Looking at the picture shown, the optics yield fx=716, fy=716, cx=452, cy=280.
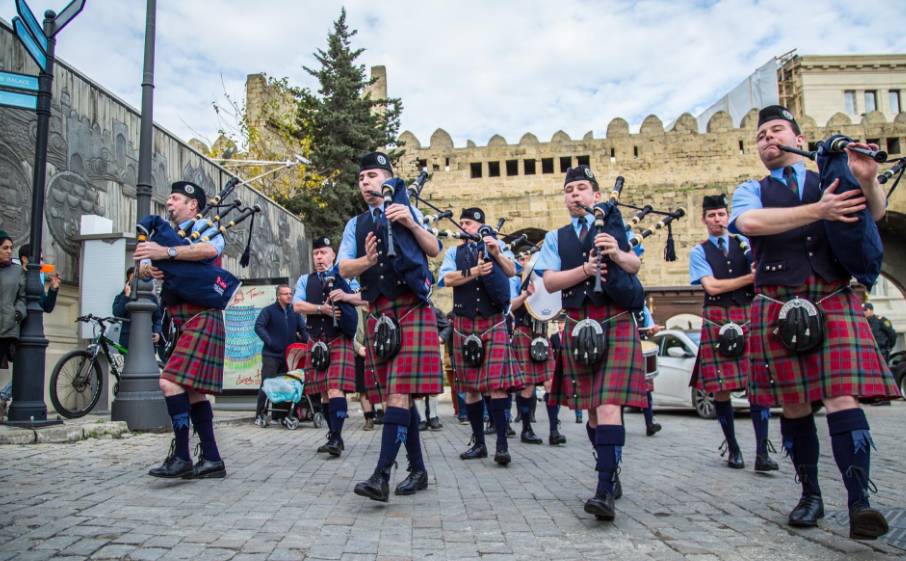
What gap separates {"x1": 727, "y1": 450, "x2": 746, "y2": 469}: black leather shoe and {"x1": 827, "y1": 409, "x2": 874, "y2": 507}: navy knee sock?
99.5 inches

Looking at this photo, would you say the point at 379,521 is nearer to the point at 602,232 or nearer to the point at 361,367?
the point at 602,232

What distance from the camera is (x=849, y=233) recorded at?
10.7 ft

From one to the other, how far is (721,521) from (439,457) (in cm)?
331

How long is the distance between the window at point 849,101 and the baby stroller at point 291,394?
4730 cm

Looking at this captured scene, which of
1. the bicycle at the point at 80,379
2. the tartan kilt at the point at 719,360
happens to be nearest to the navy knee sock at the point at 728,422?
the tartan kilt at the point at 719,360

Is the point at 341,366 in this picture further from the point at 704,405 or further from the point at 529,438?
the point at 704,405

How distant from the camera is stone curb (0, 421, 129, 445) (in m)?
6.14

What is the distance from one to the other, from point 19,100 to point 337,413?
4.27 metres

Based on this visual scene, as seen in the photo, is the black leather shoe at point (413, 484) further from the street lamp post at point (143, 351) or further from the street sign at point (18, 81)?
the street sign at point (18, 81)

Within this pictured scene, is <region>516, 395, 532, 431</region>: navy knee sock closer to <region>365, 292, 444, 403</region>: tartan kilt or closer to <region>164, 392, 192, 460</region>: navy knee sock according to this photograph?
<region>365, 292, 444, 403</region>: tartan kilt

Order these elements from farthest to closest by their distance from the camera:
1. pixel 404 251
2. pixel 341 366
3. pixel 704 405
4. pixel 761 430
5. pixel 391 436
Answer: pixel 704 405, pixel 341 366, pixel 761 430, pixel 404 251, pixel 391 436

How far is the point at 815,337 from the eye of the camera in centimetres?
335

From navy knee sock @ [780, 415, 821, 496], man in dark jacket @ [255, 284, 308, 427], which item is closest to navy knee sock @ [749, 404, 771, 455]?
navy knee sock @ [780, 415, 821, 496]

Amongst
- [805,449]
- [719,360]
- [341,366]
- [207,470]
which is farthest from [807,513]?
[341,366]
